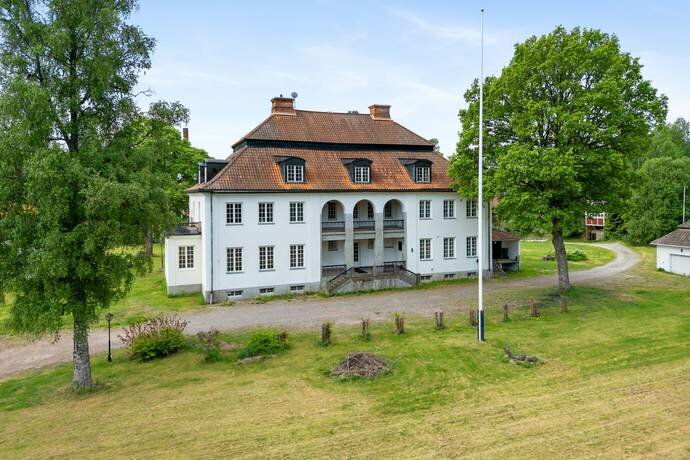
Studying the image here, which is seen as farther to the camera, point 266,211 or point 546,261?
point 546,261

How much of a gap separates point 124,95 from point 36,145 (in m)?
3.29

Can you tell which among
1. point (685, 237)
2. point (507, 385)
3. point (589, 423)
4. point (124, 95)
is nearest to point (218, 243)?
point (124, 95)

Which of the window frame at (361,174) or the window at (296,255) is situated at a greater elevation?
the window frame at (361,174)

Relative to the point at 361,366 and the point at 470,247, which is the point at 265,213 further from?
the point at 361,366

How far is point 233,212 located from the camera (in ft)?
98.3

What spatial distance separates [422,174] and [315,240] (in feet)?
31.1

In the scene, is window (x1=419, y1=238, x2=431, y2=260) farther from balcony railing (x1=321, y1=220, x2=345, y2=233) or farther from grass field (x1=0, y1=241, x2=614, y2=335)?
balcony railing (x1=321, y1=220, x2=345, y2=233)

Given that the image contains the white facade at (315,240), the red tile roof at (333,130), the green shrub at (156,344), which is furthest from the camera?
the red tile roof at (333,130)

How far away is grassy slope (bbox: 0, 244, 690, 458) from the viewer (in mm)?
11523

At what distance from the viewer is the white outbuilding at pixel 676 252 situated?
37.6 m

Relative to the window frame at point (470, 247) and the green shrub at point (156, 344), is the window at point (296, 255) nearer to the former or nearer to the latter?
the green shrub at point (156, 344)

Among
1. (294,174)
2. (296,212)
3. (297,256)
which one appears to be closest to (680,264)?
(297,256)

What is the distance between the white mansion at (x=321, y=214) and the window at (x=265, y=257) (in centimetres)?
7

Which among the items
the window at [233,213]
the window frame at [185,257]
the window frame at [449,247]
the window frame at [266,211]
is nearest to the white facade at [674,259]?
the window frame at [449,247]
